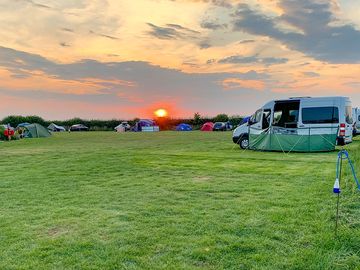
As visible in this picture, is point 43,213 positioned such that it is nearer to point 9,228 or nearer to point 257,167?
point 9,228

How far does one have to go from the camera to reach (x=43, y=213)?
6324mm

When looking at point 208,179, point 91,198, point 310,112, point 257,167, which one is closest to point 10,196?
point 91,198

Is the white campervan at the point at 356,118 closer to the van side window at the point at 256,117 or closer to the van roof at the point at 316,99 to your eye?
the van roof at the point at 316,99

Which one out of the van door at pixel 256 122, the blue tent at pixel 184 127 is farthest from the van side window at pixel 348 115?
the blue tent at pixel 184 127

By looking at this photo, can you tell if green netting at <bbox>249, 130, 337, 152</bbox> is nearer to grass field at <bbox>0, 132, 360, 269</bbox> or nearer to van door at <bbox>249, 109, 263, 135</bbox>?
van door at <bbox>249, 109, 263, 135</bbox>

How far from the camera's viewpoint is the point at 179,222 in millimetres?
5605

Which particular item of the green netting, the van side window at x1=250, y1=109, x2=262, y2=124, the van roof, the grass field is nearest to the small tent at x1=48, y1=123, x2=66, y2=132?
the van side window at x1=250, y1=109, x2=262, y2=124

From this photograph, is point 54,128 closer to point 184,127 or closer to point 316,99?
point 184,127

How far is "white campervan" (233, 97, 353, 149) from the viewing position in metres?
17.7

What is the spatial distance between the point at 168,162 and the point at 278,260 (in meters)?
9.67

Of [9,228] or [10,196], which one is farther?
[10,196]

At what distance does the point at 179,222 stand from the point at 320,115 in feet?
47.2

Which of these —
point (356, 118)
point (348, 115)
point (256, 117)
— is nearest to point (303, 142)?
point (256, 117)

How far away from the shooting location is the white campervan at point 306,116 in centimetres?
1767
